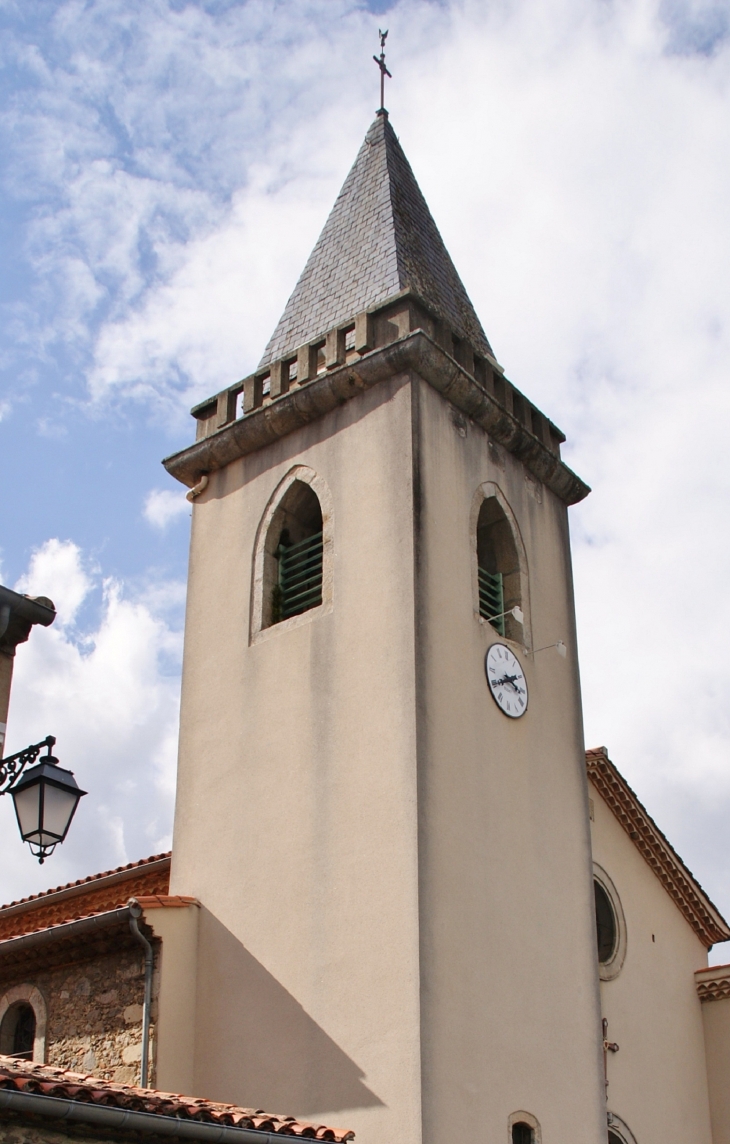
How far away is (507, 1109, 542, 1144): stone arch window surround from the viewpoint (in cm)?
1055

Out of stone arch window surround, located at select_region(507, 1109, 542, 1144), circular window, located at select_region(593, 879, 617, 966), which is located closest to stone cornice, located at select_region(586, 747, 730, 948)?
circular window, located at select_region(593, 879, 617, 966)

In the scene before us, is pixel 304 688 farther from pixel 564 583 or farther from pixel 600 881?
pixel 600 881

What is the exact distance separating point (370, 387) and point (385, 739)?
12.3 feet

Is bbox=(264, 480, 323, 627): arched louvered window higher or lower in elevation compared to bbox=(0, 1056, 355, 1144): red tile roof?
higher

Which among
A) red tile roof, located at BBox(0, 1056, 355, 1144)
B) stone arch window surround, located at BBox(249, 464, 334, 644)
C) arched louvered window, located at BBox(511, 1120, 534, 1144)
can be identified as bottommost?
red tile roof, located at BBox(0, 1056, 355, 1144)

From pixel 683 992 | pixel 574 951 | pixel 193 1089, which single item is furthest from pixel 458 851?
pixel 683 992

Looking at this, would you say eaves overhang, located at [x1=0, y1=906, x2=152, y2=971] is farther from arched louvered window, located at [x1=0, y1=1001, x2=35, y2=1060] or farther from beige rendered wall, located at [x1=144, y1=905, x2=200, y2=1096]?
arched louvered window, located at [x1=0, y1=1001, x2=35, y2=1060]

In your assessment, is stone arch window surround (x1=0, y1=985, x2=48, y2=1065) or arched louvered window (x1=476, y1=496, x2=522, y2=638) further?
arched louvered window (x1=476, y1=496, x2=522, y2=638)

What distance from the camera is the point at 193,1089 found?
11.3 meters

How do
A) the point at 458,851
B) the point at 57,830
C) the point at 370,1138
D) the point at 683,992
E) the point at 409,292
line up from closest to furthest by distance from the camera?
1. the point at 57,830
2. the point at 370,1138
3. the point at 458,851
4. the point at 409,292
5. the point at 683,992

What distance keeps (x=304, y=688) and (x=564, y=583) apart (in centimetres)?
Result: 357

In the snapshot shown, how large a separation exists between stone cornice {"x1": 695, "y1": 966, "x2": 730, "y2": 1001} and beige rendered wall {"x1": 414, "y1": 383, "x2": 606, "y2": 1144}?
339 cm

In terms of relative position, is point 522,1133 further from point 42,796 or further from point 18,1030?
point 42,796

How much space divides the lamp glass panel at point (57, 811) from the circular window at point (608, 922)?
8.46 meters
